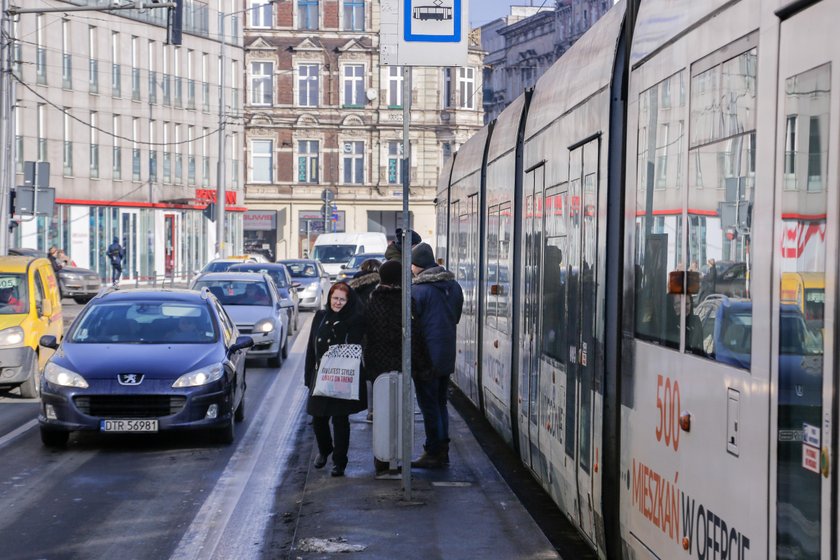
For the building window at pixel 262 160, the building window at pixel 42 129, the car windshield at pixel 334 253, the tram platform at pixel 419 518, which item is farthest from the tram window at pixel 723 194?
the building window at pixel 262 160

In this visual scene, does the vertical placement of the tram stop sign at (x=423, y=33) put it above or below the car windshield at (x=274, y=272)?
above

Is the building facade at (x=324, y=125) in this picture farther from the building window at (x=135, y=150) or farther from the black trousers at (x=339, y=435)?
the black trousers at (x=339, y=435)

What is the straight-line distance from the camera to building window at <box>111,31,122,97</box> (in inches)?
2344

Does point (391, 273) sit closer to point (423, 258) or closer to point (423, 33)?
point (423, 258)

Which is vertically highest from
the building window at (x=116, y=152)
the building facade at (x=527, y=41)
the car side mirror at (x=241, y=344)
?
the building facade at (x=527, y=41)

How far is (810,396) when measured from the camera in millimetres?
4043

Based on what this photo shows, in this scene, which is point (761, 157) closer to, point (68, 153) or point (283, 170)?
point (68, 153)

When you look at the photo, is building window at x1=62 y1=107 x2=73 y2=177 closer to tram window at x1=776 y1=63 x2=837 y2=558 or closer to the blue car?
the blue car

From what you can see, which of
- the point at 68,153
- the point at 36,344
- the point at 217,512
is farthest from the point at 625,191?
the point at 68,153

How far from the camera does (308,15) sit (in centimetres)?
7750

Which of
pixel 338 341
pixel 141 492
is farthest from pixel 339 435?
pixel 141 492

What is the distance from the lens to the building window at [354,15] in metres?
77.6

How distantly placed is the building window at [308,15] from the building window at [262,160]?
6453mm

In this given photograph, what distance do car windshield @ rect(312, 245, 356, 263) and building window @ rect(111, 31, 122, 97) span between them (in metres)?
12.3
